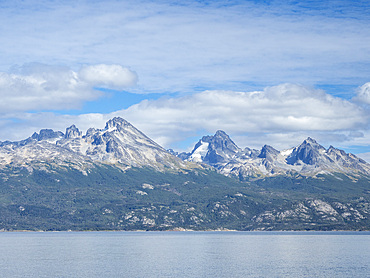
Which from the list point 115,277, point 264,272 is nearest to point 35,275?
point 115,277

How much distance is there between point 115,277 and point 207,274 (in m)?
33.7

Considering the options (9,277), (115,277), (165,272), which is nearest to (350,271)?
(165,272)

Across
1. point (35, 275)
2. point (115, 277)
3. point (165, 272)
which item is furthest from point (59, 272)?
point (165, 272)

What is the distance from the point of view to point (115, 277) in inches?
7170

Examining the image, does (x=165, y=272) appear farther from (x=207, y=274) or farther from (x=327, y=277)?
(x=327, y=277)

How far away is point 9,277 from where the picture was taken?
181625 mm

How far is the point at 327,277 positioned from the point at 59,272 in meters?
98.2

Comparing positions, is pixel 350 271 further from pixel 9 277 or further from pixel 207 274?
pixel 9 277

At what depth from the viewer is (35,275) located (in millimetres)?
186000

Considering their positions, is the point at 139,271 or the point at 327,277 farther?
the point at 139,271

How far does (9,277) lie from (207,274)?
7062 cm

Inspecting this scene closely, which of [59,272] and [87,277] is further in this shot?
[59,272]

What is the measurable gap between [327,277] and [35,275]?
104m

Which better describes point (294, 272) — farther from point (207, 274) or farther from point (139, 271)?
point (139, 271)
